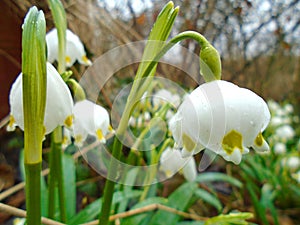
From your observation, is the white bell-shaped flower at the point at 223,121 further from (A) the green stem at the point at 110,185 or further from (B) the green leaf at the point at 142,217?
(B) the green leaf at the point at 142,217

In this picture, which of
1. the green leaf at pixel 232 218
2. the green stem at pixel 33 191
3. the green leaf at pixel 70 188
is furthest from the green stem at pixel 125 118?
the green leaf at pixel 70 188

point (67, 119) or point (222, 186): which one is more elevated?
point (67, 119)

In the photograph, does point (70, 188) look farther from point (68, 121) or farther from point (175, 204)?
point (68, 121)

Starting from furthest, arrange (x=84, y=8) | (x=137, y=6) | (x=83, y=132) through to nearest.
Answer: (x=137, y=6)
(x=84, y=8)
(x=83, y=132)

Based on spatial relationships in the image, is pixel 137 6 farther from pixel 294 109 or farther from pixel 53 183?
pixel 294 109

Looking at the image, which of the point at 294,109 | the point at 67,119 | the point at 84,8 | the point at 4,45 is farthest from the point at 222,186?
the point at 294,109

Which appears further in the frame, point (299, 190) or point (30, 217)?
point (299, 190)

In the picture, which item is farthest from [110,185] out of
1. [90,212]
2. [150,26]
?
[150,26]
